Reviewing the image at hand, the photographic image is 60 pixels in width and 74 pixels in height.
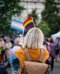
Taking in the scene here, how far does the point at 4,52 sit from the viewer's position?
2131 centimetres

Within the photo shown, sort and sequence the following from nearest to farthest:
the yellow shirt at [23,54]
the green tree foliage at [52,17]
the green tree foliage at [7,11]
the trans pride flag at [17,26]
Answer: the yellow shirt at [23,54], the green tree foliage at [7,11], the trans pride flag at [17,26], the green tree foliage at [52,17]

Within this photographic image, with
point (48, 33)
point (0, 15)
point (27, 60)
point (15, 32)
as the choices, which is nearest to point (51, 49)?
point (15, 32)

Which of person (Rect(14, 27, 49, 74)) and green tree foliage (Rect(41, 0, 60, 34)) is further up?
person (Rect(14, 27, 49, 74))

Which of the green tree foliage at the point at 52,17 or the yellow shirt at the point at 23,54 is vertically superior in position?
the yellow shirt at the point at 23,54

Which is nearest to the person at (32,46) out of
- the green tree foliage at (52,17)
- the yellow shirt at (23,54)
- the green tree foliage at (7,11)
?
the yellow shirt at (23,54)

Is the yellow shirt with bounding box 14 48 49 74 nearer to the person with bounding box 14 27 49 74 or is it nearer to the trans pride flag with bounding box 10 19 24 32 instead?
the person with bounding box 14 27 49 74

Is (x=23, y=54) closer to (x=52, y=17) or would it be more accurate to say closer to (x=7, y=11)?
(x=7, y=11)

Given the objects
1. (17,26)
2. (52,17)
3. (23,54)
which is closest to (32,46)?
(23,54)

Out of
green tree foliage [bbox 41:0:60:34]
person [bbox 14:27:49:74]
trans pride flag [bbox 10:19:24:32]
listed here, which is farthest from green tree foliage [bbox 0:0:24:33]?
green tree foliage [bbox 41:0:60:34]

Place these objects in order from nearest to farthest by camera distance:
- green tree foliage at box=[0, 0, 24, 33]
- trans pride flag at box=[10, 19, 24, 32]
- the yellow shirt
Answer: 1. the yellow shirt
2. green tree foliage at box=[0, 0, 24, 33]
3. trans pride flag at box=[10, 19, 24, 32]

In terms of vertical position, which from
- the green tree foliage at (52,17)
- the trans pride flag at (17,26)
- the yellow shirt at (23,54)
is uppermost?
A: the yellow shirt at (23,54)

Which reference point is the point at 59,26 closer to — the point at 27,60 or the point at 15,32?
the point at 15,32

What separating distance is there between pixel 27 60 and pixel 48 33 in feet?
183

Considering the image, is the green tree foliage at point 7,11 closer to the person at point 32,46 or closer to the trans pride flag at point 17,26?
the trans pride flag at point 17,26
